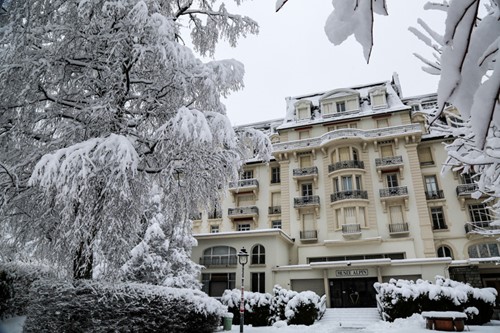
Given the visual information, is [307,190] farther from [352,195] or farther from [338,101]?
[338,101]

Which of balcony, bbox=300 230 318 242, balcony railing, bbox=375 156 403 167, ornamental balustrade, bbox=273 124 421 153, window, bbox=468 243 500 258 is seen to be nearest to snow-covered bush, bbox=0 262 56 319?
balcony, bbox=300 230 318 242

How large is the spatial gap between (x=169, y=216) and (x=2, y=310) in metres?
5.98

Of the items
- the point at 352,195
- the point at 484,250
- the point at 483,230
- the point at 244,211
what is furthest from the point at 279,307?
the point at 484,250

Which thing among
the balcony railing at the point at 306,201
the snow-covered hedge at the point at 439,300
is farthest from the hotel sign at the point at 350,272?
the balcony railing at the point at 306,201

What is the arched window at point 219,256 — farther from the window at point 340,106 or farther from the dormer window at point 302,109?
the window at point 340,106

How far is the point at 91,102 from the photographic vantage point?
8.27 metres

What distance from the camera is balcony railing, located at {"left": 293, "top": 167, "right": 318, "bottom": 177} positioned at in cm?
2922

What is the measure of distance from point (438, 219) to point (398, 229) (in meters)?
4.13

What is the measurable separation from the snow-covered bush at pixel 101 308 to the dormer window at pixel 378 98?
2633cm

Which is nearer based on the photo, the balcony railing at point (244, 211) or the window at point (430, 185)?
the window at point (430, 185)

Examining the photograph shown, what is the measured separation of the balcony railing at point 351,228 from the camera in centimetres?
2588

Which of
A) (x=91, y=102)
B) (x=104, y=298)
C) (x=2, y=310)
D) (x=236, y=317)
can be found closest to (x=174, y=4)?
(x=91, y=102)

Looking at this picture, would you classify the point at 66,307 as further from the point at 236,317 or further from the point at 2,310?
the point at 236,317

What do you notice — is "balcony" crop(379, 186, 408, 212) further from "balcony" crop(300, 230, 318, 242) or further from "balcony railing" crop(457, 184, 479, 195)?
"balcony" crop(300, 230, 318, 242)
